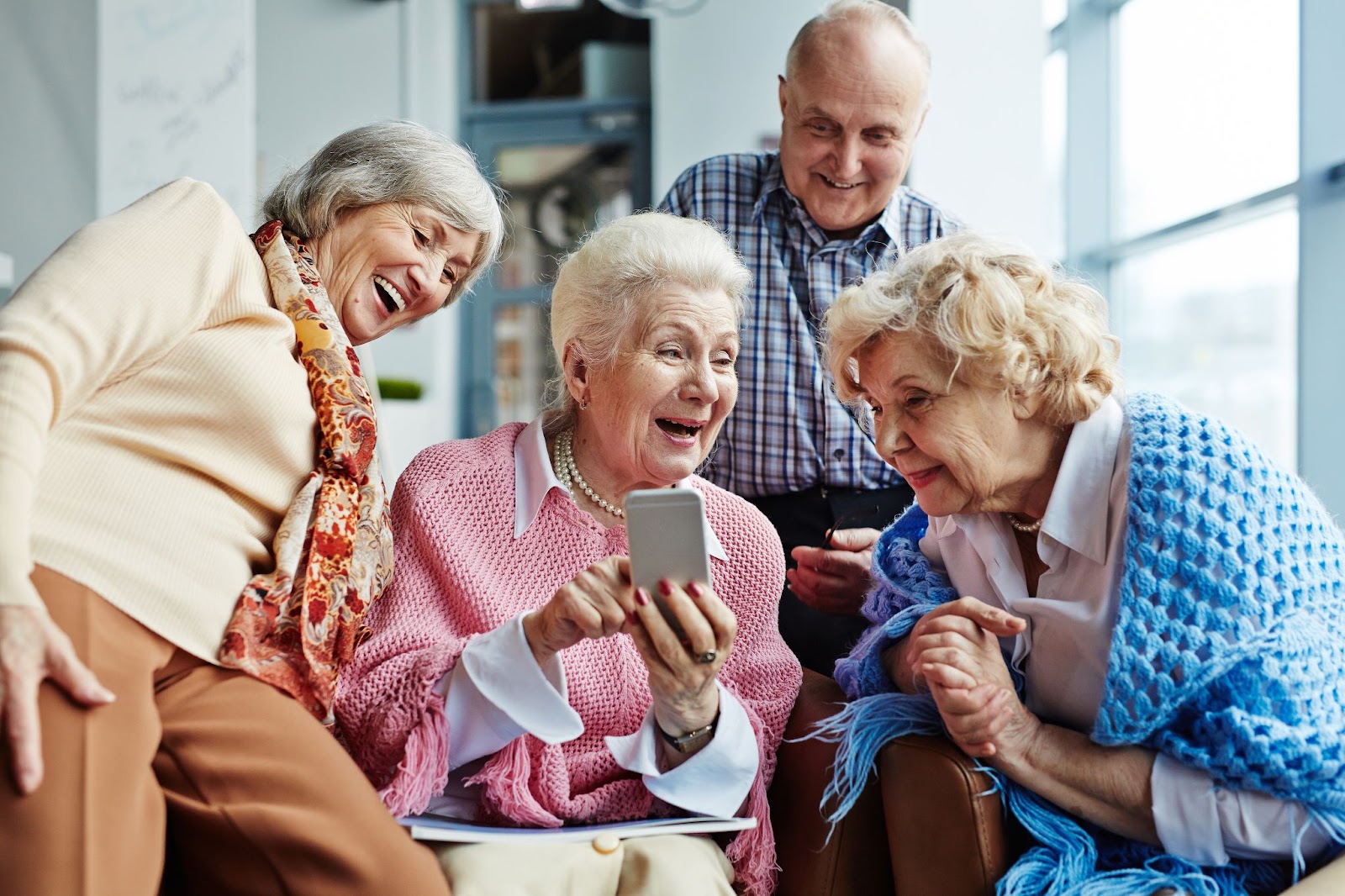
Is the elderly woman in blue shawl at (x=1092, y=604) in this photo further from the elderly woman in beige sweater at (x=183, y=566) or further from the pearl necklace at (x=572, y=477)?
the elderly woman in beige sweater at (x=183, y=566)

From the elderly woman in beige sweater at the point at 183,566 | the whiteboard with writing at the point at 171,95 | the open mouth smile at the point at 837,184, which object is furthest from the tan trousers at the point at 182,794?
the whiteboard with writing at the point at 171,95

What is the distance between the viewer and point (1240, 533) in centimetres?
143

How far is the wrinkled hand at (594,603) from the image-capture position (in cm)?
148

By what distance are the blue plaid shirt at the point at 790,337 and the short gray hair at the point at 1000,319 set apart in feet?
2.73

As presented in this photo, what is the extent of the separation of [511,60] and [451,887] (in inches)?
252

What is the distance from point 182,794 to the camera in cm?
134

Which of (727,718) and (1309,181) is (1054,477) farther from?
(1309,181)

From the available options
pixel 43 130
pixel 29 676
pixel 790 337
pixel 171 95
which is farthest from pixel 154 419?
pixel 43 130

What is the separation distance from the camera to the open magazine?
153cm

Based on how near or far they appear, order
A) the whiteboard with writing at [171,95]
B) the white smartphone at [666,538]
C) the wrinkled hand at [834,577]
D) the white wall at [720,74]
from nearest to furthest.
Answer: the white smartphone at [666,538]
the wrinkled hand at [834,577]
the whiteboard with writing at [171,95]
the white wall at [720,74]

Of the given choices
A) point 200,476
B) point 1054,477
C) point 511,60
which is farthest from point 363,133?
point 511,60

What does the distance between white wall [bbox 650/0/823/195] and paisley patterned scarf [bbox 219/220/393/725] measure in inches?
191

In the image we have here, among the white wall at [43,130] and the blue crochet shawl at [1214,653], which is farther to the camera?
the white wall at [43,130]

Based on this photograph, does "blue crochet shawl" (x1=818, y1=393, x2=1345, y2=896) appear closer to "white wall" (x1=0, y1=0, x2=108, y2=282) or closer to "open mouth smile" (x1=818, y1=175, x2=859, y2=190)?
"open mouth smile" (x1=818, y1=175, x2=859, y2=190)
